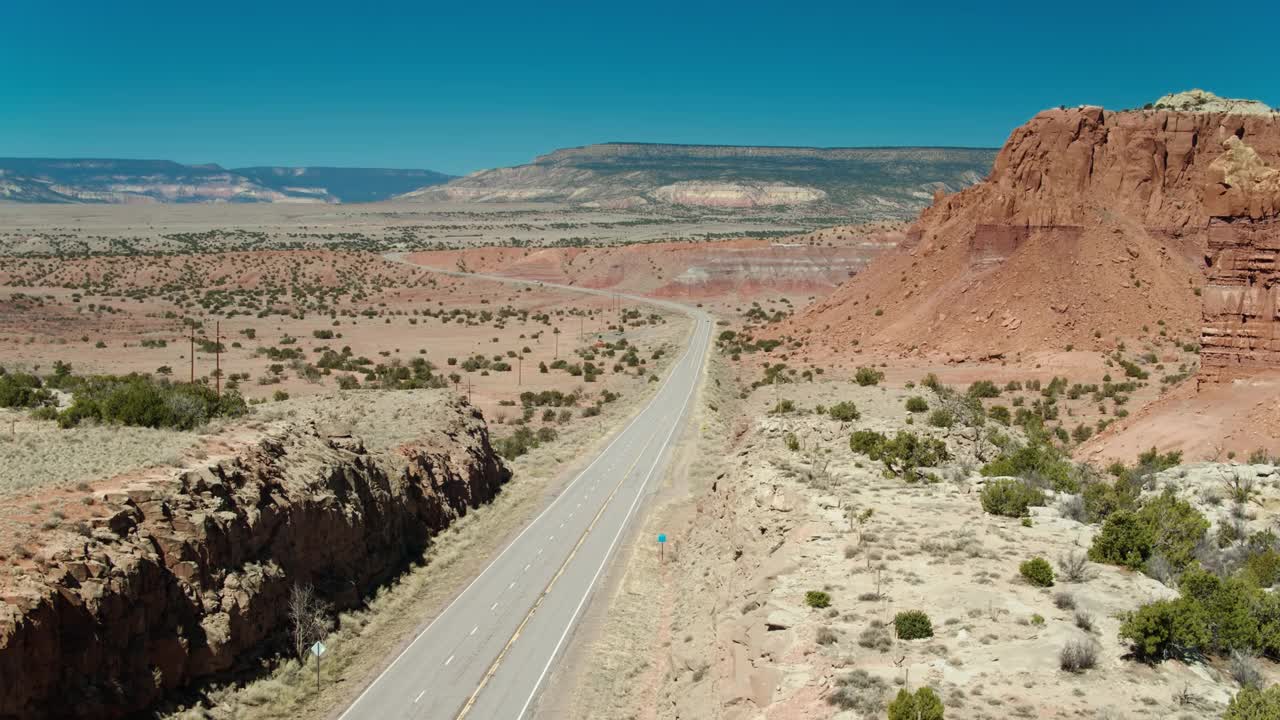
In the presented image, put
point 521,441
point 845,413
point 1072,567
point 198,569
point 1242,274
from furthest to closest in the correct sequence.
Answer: point 521,441
point 845,413
point 1242,274
point 198,569
point 1072,567

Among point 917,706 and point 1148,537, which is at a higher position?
point 1148,537

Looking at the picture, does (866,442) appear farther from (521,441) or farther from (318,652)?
(521,441)

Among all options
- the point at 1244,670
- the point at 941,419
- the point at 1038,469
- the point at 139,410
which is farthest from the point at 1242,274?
the point at 139,410

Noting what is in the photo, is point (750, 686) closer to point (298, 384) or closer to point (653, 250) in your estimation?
point (298, 384)

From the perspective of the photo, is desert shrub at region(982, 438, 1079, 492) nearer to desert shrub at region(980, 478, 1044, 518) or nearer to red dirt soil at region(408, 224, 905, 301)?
desert shrub at region(980, 478, 1044, 518)

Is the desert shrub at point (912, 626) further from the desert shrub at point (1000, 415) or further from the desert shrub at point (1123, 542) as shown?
the desert shrub at point (1000, 415)

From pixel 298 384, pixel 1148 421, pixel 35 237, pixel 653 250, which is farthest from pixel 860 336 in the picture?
pixel 35 237

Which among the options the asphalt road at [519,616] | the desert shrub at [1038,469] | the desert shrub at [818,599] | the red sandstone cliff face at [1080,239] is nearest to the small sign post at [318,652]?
the asphalt road at [519,616]

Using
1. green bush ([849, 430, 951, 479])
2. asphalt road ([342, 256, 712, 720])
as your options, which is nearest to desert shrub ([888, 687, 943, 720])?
asphalt road ([342, 256, 712, 720])
